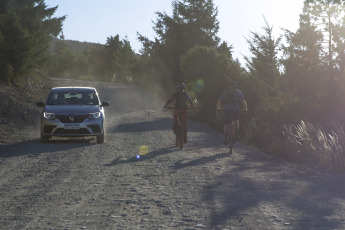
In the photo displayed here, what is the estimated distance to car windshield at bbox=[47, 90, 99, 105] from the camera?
654 inches

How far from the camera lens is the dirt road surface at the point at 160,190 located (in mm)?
6137

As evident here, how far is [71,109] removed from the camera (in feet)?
51.4

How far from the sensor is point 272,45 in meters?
30.7

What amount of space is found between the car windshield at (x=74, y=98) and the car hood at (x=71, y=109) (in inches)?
23.2

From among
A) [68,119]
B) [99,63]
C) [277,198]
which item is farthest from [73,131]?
[99,63]

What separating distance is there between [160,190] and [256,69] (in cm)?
2130

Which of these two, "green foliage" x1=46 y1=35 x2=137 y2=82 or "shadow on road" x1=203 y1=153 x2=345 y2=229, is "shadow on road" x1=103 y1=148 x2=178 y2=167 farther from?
"green foliage" x1=46 y1=35 x2=137 y2=82

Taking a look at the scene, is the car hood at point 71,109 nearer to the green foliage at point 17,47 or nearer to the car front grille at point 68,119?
the car front grille at point 68,119

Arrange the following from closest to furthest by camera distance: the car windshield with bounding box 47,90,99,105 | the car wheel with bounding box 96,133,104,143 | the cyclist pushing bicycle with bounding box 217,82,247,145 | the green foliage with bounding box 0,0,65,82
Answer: the cyclist pushing bicycle with bounding box 217,82,247,145 → the car wheel with bounding box 96,133,104,143 → the car windshield with bounding box 47,90,99,105 → the green foliage with bounding box 0,0,65,82

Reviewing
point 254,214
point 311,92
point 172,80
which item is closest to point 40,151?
point 254,214

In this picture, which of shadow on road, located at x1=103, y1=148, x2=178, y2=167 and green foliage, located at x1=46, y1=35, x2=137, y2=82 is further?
green foliage, located at x1=46, y1=35, x2=137, y2=82

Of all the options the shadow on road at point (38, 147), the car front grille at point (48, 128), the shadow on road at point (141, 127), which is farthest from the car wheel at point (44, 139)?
the shadow on road at point (141, 127)

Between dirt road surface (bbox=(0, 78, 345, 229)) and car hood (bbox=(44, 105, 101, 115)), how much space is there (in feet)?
3.82

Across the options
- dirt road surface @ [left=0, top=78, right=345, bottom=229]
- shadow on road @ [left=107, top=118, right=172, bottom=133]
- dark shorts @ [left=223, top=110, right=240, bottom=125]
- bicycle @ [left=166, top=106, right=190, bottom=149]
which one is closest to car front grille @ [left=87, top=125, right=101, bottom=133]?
dirt road surface @ [left=0, top=78, right=345, bottom=229]
